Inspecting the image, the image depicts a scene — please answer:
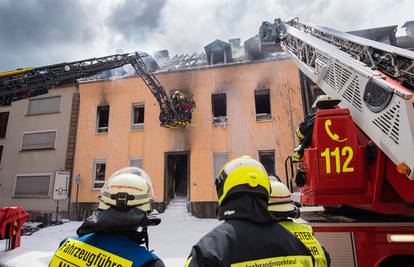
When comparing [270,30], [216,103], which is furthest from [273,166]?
[270,30]

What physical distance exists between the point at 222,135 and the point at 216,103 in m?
2.48

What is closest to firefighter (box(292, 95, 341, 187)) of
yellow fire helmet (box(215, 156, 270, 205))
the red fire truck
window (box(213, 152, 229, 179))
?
the red fire truck

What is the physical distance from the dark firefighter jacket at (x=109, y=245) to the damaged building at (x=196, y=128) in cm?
1074

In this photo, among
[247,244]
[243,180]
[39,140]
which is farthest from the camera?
[39,140]

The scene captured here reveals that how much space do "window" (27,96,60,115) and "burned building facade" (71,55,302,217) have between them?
204 centimetres

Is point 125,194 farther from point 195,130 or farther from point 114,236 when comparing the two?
point 195,130

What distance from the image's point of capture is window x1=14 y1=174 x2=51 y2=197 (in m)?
14.2

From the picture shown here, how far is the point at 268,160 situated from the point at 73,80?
30.4ft

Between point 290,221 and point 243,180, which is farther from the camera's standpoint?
point 290,221

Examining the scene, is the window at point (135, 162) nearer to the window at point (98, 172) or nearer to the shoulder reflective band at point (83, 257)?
the window at point (98, 172)

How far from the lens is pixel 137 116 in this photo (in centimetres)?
1457

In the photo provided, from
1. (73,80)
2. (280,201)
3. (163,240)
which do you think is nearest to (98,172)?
(73,80)

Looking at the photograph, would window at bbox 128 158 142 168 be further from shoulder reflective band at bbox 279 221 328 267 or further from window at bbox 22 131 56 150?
shoulder reflective band at bbox 279 221 328 267

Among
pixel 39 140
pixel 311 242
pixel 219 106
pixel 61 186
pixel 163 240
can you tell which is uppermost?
pixel 219 106
